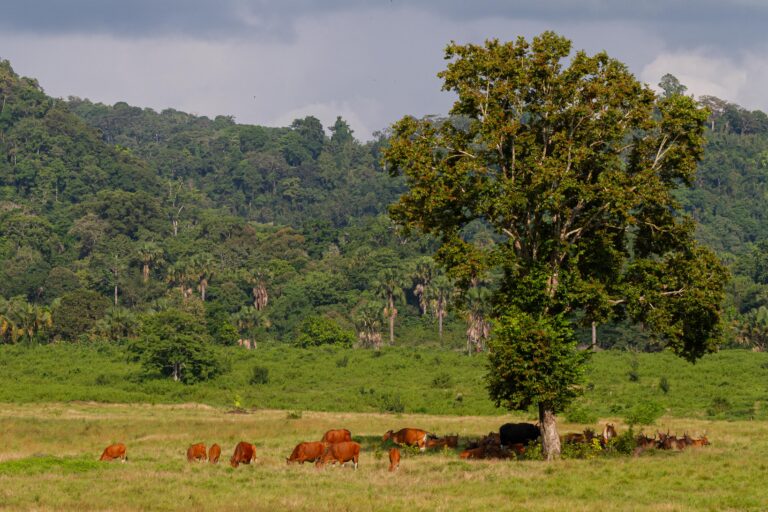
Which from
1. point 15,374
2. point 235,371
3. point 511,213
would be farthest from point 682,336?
point 15,374

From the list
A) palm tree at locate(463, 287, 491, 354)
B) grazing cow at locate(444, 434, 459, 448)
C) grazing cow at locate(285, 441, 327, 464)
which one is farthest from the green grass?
grazing cow at locate(285, 441, 327, 464)

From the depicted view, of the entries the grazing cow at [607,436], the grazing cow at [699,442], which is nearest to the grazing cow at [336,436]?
the grazing cow at [607,436]

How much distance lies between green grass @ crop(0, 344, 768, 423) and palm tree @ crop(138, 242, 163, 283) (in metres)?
56.1

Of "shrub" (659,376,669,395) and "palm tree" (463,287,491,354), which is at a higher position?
"palm tree" (463,287,491,354)

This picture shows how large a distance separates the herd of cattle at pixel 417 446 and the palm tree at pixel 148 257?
137 meters

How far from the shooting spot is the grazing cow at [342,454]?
33406 millimetres

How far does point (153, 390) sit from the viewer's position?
90625 mm

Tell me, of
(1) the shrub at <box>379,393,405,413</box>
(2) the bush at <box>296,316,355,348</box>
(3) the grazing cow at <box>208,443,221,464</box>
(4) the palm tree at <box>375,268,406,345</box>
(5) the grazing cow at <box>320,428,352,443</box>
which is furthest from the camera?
(4) the palm tree at <box>375,268,406,345</box>

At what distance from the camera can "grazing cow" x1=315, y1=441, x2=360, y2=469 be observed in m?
33.4

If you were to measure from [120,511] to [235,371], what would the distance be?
78040 millimetres

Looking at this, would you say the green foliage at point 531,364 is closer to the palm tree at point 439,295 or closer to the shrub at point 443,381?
the shrub at point 443,381

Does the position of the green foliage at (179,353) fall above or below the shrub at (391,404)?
above

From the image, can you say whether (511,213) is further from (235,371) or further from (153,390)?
(235,371)

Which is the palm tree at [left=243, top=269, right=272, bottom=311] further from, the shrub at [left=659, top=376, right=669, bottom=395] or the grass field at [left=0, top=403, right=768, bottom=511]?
the grass field at [left=0, top=403, right=768, bottom=511]
